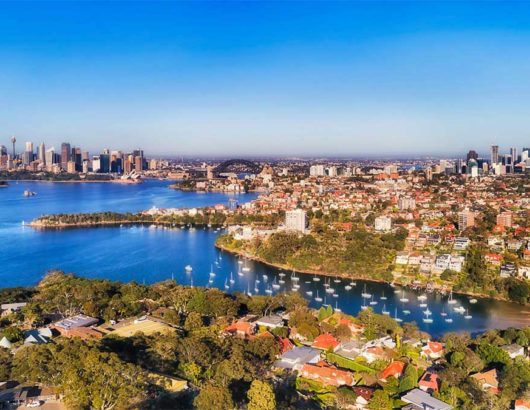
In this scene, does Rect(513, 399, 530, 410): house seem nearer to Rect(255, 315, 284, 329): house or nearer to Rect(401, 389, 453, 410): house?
Rect(401, 389, 453, 410): house

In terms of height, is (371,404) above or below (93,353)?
below

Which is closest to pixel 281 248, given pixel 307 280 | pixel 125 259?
pixel 307 280

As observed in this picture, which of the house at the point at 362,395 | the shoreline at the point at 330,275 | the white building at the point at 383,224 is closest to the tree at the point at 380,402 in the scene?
the house at the point at 362,395

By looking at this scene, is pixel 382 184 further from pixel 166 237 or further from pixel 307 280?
pixel 307 280

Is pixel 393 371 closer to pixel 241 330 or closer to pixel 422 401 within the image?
pixel 422 401

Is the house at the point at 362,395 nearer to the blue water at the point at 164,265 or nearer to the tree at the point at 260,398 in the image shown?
the tree at the point at 260,398

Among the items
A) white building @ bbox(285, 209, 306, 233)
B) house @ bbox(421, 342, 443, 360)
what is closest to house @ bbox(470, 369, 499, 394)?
house @ bbox(421, 342, 443, 360)

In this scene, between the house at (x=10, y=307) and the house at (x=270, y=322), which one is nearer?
the house at (x=270, y=322)
